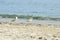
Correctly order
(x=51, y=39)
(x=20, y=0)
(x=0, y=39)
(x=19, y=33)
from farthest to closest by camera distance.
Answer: (x=20, y=0) → (x=19, y=33) → (x=51, y=39) → (x=0, y=39)

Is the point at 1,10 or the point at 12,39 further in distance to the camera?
the point at 1,10

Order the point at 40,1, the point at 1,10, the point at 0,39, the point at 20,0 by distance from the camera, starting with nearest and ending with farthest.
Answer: the point at 0,39 < the point at 1,10 < the point at 40,1 < the point at 20,0

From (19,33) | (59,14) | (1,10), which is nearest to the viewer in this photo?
(19,33)

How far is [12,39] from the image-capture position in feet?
40.0

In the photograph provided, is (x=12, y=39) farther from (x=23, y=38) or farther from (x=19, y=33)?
(x=19, y=33)

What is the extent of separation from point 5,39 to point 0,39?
24cm

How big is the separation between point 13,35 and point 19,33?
28.2 inches

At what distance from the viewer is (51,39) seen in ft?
42.0

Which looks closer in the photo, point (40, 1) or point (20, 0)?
point (40, 1)

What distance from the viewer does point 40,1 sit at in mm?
46719

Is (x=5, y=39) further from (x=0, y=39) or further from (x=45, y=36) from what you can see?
(x=45, y=36)

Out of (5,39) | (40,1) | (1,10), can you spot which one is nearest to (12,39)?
(5,39)

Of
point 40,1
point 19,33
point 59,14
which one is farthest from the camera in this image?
point 40,1

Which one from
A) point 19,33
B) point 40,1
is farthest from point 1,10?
point 19,33
